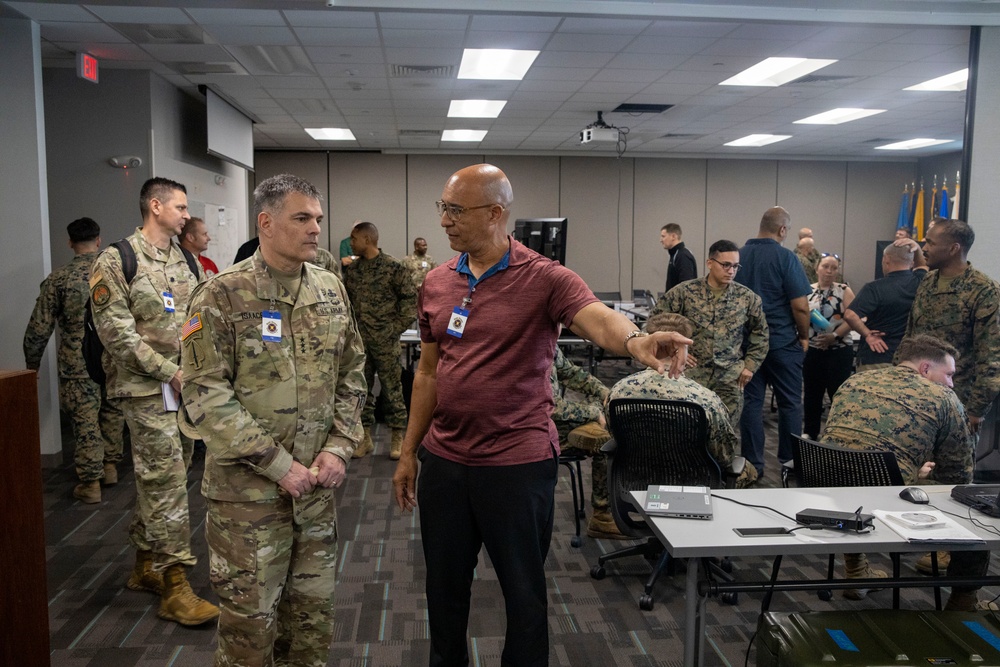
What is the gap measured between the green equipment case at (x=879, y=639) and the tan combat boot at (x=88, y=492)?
3766mm

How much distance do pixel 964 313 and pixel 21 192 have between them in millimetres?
5773

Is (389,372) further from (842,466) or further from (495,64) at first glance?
(842,466)

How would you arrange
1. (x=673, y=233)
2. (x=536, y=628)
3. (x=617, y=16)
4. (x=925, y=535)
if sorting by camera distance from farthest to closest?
1. (x=673, y=233)
2. (x=617, y=16)
3. (x=925, y=535)
4. (x=536, y=628)

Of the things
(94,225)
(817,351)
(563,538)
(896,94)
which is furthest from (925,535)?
(896,94)

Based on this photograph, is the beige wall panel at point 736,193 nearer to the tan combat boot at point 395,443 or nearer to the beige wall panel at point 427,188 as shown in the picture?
the beige wall panel at point 427,188

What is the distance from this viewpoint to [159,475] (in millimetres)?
2791

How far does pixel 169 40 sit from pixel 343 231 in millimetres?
6835

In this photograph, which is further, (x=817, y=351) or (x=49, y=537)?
(x=817, y=351)

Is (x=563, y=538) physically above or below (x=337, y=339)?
below

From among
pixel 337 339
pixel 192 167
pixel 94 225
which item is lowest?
pixel 337 339

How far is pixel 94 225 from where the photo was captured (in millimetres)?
4836

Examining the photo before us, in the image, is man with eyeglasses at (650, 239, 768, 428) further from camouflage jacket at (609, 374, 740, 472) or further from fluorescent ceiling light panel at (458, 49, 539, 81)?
fluorescent ceiling light panel at (458, 49, 539, 81)

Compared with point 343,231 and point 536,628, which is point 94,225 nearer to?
point 536,628

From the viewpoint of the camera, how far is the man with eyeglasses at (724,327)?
3.96 meters
